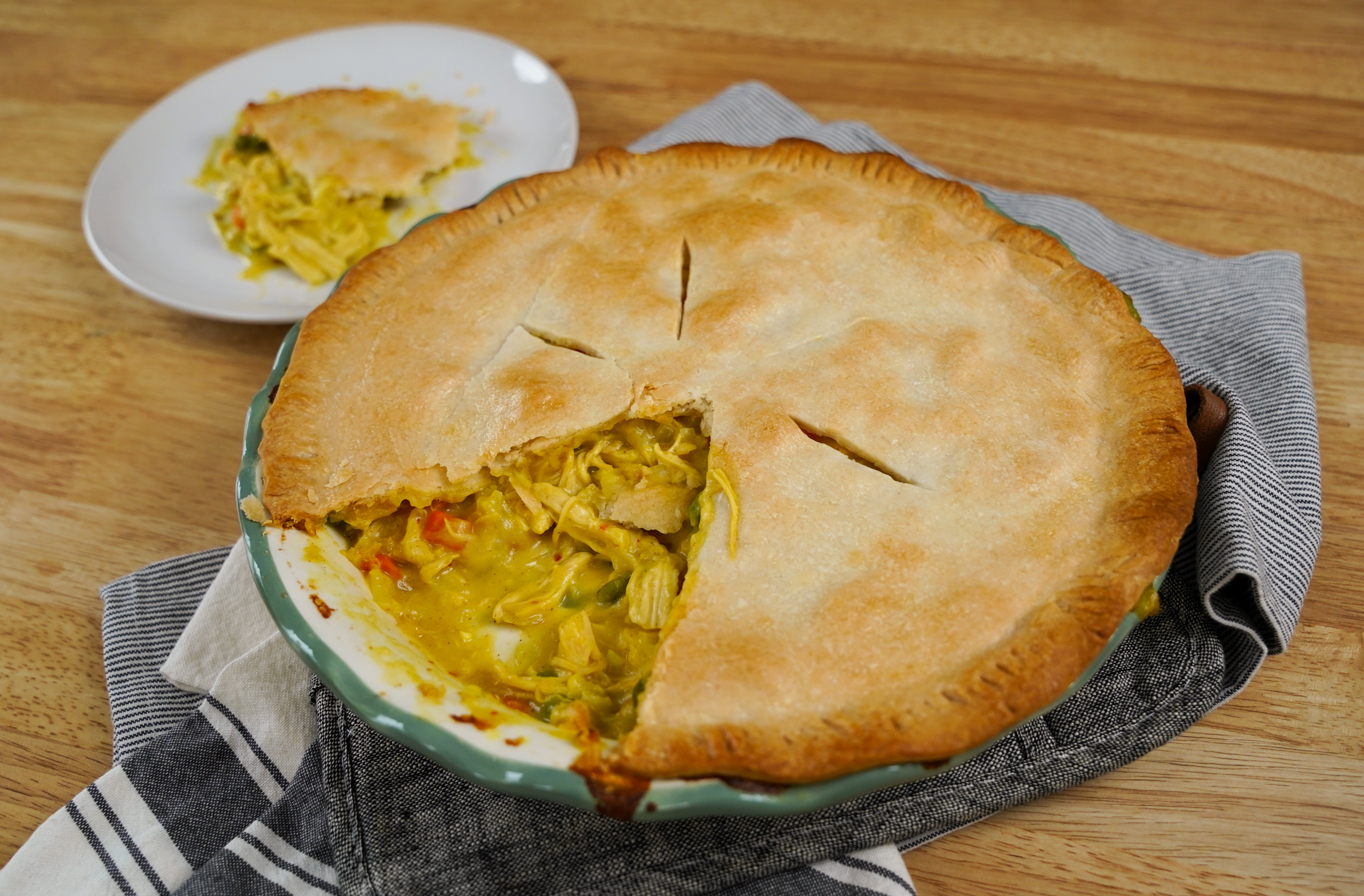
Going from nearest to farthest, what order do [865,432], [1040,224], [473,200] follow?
[865,432]
[1040,224]
[473,200]

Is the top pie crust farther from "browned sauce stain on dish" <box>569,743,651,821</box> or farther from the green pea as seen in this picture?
"browned sauce stain on dish" <box>569,743,651,821</box>

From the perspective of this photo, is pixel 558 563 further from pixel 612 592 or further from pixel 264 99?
pixel 264 99

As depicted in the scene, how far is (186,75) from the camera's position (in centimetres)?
405

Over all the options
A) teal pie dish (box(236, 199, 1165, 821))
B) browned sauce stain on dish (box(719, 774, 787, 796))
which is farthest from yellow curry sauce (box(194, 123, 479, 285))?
browned sauce stain on dish (box(719, 774, 787, 796))

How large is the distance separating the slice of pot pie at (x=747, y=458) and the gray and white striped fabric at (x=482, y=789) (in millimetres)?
221

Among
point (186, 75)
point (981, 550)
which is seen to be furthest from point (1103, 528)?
point (186, 75)

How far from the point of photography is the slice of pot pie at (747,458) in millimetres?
1756

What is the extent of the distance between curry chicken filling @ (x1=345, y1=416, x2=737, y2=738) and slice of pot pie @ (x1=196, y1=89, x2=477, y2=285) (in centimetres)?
122

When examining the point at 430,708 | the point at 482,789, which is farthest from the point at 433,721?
the point at 482,789

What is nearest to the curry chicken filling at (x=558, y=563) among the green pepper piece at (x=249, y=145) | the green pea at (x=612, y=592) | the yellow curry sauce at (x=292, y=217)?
the green pea at (x=612, y=592)

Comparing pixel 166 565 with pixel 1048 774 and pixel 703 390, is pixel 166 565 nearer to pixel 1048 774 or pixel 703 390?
pixel 703 390

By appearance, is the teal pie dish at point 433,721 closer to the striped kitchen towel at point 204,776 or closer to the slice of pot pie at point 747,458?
the slice of pot pie at point 747,458

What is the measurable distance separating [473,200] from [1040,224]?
164 centimetres

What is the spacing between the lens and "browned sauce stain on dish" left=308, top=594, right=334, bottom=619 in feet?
6.17
